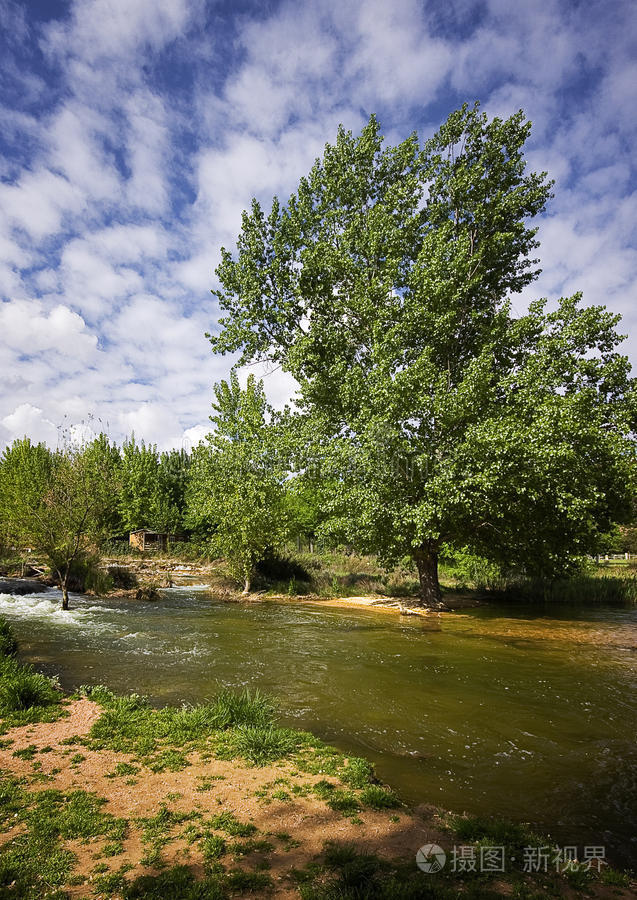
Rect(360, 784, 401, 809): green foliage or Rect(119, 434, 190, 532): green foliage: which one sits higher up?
Rect(119, 434, 190, 532): green foliage

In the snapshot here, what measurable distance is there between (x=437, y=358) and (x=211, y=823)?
61.9ft

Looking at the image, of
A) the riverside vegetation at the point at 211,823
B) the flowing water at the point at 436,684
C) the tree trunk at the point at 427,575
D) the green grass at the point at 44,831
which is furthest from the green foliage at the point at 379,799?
the tree trunk at the point at 427,575

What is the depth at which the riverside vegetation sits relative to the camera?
9.91 ft

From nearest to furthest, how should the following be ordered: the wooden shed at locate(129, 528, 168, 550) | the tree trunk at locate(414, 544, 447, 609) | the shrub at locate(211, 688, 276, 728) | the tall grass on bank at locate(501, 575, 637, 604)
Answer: the shrub at locate(211, 688, 276, 728), the tree trunk at locate(414, 544, 447, 609), the tall grass on bank at locate(501, 575, 637, 604), the wooden shed at locate(129, 528, 168, 550)

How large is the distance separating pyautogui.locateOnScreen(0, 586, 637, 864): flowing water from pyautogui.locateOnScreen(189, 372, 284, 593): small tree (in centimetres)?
654

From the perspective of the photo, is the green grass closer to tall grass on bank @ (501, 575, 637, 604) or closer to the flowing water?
the flowing water

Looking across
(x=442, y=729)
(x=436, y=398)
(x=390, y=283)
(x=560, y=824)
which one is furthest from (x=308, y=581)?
(x=560, y=824)

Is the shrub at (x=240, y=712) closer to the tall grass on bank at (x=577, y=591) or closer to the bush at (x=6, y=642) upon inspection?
the bush at (x=6, y=642)

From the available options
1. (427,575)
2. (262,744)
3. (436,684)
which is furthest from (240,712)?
(427,575)

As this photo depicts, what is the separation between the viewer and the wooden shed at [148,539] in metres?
49.0

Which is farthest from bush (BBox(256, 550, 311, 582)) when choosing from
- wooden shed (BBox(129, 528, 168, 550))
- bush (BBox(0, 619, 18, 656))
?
wooden shed (BBox(129, 528, 168, 550))

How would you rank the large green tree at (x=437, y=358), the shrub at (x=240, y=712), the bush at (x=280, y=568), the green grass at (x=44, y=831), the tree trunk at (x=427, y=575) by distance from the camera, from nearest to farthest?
the green grass at (x=44, y=831) → the shrub at (x=240, y=712) → the large green tree at (x=437, y=358) → the tree trunk at (x=427, y=575) → the bush at (x=280, y=568)

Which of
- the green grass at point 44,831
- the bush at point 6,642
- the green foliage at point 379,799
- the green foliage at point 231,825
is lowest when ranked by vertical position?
the green foliage at point 379,799

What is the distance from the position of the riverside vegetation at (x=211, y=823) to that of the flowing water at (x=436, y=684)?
2.83ft
